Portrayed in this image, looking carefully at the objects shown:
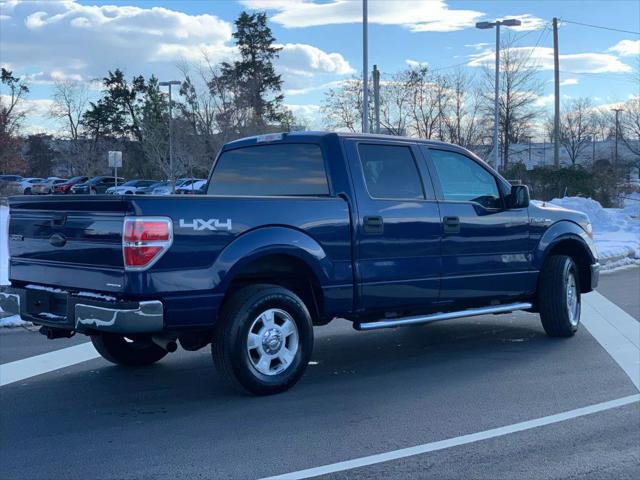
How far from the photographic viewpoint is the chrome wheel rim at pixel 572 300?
822cm

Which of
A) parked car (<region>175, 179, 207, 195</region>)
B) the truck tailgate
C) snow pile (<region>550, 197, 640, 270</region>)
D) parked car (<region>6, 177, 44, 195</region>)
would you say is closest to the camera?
the truck tailgate

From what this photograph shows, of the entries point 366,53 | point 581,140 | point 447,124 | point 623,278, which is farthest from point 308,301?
point 581,140

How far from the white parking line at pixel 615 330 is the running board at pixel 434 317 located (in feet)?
3.12

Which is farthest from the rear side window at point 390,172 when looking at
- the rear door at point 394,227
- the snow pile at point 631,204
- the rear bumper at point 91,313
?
the snow pile at point 631,204

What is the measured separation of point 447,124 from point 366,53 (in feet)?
65.0

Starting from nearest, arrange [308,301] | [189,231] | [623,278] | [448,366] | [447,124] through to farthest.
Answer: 1. [189,231]
2. [308,301]
3. [448,366]
4. [623,278]
5. [447,124]

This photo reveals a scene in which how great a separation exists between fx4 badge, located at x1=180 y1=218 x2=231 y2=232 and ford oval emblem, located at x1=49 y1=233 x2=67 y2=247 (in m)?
1.01

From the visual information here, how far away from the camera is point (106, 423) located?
17.7 ft

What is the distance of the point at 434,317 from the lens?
7.06 meters

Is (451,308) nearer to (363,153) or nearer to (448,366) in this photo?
(448,366)

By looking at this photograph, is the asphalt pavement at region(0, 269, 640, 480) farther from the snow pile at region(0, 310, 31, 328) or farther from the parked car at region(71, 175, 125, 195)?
the parked car at region(71, 175, 125, 195)

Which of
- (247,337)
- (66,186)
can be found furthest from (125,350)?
(66,186)

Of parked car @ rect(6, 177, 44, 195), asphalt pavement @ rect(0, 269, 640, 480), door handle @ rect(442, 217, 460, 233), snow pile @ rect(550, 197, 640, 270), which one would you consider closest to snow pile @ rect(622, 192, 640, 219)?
snow pile @ rect(550, 197, 640, 270)

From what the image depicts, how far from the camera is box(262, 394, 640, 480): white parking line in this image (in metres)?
4.44
